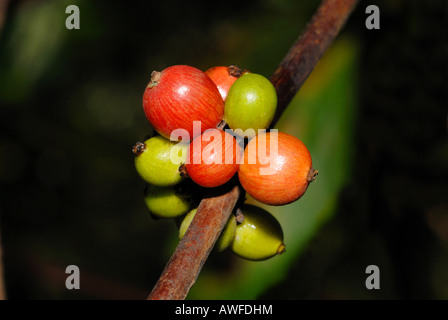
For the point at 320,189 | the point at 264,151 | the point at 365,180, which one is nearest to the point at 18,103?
the point at 320,189

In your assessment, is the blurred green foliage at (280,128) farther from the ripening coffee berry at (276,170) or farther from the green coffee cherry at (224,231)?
the ripening coffee berry at (276,170)

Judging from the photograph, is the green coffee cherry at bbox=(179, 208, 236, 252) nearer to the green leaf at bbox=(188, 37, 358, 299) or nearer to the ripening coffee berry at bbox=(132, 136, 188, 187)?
the ripening coffee berry at bbox=(132, 136, 188, 187)

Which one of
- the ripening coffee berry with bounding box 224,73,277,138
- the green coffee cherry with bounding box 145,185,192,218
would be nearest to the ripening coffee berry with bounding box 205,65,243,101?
→ the ripening coffee berry with bounding box 224,73,277,138

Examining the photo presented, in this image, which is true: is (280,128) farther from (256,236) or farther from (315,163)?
(256,236)

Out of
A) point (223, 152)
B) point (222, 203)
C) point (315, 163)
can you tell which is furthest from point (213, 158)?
point (315, 163)

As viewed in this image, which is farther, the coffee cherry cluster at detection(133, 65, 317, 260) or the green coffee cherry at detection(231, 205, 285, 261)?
the green coffee cherry at detection(231, 205, 285, 261)

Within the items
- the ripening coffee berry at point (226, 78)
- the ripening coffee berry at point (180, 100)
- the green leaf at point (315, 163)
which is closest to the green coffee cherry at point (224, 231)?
the ripening coffee berry at point (180, 100)

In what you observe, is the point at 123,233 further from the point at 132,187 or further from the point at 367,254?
the point at 367,254

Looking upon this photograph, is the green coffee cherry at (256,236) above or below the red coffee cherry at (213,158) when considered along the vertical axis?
below
